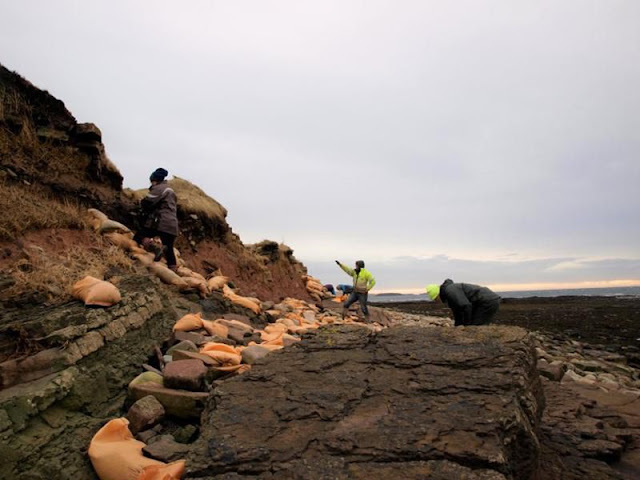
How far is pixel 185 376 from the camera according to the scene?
329cm

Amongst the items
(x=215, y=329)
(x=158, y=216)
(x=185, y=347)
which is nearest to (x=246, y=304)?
(x=158, y=216)

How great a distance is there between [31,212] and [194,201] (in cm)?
613

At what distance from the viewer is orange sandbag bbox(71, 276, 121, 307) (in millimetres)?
3723

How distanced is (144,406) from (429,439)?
7.10 ft

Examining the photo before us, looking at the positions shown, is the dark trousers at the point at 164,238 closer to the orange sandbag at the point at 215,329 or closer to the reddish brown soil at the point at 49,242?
the reddish brown soil at the point at 49,242

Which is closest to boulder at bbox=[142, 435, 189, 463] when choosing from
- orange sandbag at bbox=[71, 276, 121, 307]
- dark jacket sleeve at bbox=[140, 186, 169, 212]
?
orange sandbag at bbox=[71, 276, 121, 307]

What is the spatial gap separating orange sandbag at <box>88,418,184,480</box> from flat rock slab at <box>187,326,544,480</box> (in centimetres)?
21

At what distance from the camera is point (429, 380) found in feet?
9.42

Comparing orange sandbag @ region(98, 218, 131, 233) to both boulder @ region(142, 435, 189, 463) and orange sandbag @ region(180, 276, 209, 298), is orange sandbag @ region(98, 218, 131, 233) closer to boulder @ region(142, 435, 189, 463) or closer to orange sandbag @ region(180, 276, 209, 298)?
orange sandbag @ region(180, 276, 209, 298)

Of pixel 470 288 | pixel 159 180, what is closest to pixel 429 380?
pixel 470 288

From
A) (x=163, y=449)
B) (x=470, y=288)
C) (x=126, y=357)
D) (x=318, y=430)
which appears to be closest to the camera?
(x=318, y=430)

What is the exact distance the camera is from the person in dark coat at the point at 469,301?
5793 millimetres

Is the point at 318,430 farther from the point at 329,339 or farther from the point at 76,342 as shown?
the point at 76,342

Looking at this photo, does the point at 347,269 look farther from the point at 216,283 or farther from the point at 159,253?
the point at 159,253
